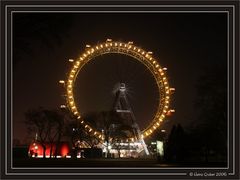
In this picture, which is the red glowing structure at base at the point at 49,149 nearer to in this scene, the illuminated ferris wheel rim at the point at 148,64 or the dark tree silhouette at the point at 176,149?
the illuminated ferris wheel rim at the point at 148,64

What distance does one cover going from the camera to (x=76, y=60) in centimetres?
4091

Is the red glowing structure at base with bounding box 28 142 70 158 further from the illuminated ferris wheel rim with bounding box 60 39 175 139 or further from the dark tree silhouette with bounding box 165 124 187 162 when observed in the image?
the dark tree silhouette with bounding box 165 124 187 162

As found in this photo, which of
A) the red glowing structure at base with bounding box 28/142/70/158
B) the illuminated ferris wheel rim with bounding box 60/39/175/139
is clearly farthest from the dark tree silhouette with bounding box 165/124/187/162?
the red glowing structure at base with bounding box 28/142/70/158

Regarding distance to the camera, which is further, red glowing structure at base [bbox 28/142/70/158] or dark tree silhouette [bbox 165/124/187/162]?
red glowing structure at base [bbox 28/142/70/158]

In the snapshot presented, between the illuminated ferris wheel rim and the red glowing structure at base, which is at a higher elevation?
the illuminated ferris wheel rim

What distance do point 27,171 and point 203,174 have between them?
378 centimetres

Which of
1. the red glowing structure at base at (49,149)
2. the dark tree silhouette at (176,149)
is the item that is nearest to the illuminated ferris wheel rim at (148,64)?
the dark tree silhouette at (176,149)

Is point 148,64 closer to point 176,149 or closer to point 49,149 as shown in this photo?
point 176,149

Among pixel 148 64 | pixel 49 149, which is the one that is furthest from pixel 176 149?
pixel 49 149

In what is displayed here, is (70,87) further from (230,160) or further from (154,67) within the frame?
(230,160)

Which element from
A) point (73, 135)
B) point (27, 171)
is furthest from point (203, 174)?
point (73, 135)

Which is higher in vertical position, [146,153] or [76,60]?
[76,60]

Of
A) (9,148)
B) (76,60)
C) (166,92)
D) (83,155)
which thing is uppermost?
(76,60)

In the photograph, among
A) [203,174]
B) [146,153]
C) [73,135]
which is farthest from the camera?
[73,135]
